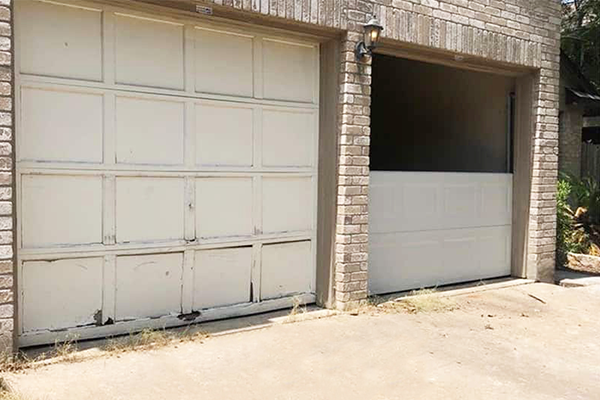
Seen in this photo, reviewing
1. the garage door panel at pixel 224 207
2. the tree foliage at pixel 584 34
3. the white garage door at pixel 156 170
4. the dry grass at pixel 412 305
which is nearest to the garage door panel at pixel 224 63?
the white garage door at pixel 156 170

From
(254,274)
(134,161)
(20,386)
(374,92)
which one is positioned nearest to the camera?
(20,386)

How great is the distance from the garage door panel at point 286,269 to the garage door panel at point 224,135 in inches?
35.9

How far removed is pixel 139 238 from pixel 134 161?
2.09 ft

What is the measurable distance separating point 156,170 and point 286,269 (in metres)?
1.66

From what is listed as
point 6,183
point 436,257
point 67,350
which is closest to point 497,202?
point 436,257

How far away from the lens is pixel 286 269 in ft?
19.1

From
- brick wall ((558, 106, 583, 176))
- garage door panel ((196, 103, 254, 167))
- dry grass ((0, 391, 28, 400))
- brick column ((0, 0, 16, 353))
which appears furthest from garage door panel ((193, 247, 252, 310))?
brick wall ((558, 106, 583, 176))

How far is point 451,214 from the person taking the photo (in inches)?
287

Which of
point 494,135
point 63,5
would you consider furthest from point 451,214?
point 63,5

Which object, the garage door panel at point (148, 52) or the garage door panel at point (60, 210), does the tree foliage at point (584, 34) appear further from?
the garage door panel at point (60, 210)

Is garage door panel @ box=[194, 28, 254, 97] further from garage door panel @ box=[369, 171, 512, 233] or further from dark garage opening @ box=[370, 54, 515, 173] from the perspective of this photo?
dark garage opening @ box=[370, 54, 515, 173]

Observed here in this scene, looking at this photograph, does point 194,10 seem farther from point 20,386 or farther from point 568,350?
point 568,350

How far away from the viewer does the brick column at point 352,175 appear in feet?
18.9

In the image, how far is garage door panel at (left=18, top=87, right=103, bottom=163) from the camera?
14.2 ft
